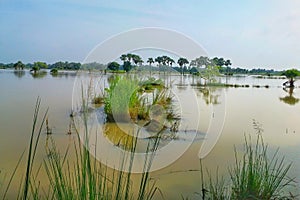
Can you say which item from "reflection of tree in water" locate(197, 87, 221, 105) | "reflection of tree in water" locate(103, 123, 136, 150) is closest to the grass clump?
"reflection of tree in water" locate(103, 123, 136, 150)

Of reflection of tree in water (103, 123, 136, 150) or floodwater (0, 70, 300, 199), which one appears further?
reflection of tree in water (103, 123, 136, 150)

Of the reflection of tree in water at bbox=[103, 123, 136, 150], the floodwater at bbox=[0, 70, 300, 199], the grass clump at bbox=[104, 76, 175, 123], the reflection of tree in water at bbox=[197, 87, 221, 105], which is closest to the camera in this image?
the floodwater at bbox=[0, 70, 300, 199]

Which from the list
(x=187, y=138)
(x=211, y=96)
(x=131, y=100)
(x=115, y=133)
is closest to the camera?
(x=187, y=138)

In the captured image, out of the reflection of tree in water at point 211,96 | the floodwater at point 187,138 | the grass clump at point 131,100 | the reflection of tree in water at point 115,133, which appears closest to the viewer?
the floodwater at point 187,138

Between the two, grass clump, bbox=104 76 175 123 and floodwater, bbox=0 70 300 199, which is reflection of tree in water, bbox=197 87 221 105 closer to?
floodwater, bbox=0 70 300 199

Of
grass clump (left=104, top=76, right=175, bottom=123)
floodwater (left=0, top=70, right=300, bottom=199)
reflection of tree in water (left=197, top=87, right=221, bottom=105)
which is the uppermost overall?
grass clump (left=104, top=76, right=175, bottom=123)

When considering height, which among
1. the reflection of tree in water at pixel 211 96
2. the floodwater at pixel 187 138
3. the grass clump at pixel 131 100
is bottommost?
the floodwater at pixel 187 138

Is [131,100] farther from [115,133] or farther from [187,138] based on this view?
[187,138]

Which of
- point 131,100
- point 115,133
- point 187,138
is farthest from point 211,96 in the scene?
point 115,133

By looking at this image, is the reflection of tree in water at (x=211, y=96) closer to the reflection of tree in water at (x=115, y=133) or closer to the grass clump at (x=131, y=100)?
the grass clump at (x=131, y=100)

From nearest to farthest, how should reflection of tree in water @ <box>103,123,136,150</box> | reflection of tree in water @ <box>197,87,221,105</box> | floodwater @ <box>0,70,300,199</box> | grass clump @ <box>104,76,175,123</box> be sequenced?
floodwater @ <box>0,70,300,199</box> → reflection of tree in water @ <box>103,123,136,150</box> → grass clump @ <box>104,76,175,123</box> → reflection of tree in water @ <box>197,87,221,105</box>

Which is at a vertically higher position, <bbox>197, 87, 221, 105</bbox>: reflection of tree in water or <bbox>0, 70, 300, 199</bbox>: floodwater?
<bbox>197, 87, 221, 105</bbox>: reflection of tree in water

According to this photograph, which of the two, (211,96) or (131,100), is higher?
(131,100)

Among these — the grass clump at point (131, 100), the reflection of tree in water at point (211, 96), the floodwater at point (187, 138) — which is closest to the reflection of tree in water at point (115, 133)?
the floodwater at point (187, 138)
